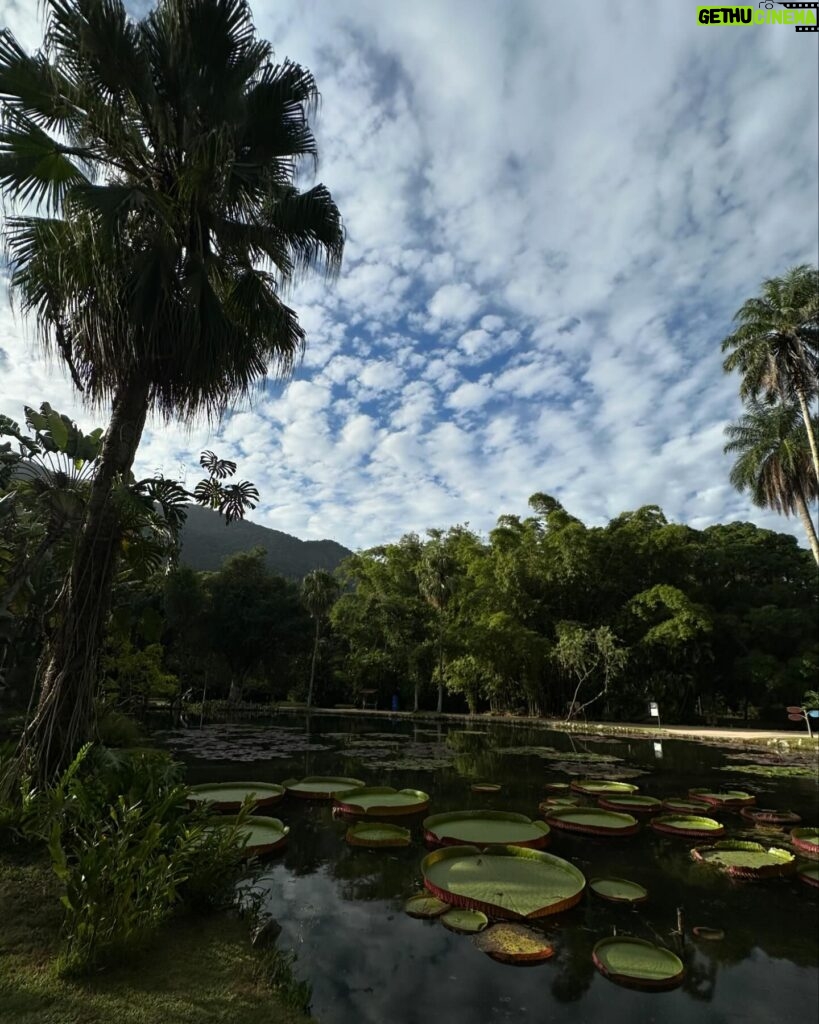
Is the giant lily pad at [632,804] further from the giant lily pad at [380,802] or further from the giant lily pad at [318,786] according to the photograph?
the giant lily pad at [318,786]

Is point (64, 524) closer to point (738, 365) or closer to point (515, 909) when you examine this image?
point (515, 909)

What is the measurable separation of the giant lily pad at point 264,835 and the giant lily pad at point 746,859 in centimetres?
451

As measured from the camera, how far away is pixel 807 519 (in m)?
18.1

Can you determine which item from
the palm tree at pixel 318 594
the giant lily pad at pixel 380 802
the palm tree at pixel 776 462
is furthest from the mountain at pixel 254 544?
the giant lily pad at pixel 380 802

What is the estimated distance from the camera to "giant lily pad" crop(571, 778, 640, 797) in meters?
8.66

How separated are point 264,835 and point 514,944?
317 cm

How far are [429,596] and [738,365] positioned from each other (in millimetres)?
16094

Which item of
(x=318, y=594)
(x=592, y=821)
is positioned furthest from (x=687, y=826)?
(x=318, y=594)

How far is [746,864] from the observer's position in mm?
5445

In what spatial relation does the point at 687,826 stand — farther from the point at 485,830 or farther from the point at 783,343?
the point at 783,343

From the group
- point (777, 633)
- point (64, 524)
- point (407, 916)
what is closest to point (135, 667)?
point (64, 524)

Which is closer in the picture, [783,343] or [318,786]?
[318,786]

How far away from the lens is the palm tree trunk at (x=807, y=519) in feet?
Result: 57.0

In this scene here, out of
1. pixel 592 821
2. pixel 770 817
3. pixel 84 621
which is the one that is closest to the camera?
pixel 84 621
